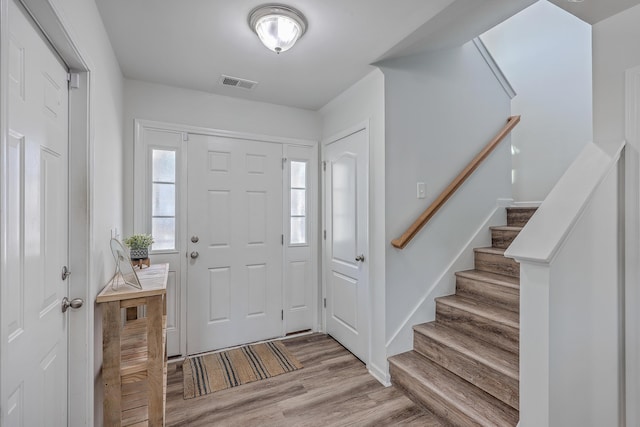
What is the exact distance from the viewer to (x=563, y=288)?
4.19ft

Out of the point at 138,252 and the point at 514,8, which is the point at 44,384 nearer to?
the point at 138,252

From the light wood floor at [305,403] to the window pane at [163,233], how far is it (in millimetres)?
1021

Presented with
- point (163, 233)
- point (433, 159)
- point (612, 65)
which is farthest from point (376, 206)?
point (163, 233)

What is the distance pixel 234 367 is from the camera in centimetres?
245

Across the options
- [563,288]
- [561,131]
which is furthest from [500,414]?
[561,131]

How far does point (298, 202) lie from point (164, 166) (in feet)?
4.25

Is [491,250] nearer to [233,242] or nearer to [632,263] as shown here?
[632,263]

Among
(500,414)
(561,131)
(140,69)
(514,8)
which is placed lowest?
(500,414)

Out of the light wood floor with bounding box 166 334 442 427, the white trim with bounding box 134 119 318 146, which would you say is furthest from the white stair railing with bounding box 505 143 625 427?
the white trim with bounding box 134 119 318 146

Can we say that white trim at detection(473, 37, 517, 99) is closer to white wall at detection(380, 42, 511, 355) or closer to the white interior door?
white wall at detection(380, 42, 511, 355)

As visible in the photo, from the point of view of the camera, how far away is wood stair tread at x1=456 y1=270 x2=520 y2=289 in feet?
6.98

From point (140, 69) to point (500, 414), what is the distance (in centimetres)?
334

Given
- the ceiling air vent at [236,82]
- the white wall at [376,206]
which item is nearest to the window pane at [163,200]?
the ceiling air vent at [236,82]

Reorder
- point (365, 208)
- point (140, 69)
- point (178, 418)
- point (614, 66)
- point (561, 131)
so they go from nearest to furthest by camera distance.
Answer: point (614, 66) < point (178, 418) < point (140, 69) < point (365, 208) < point (561, 131)
